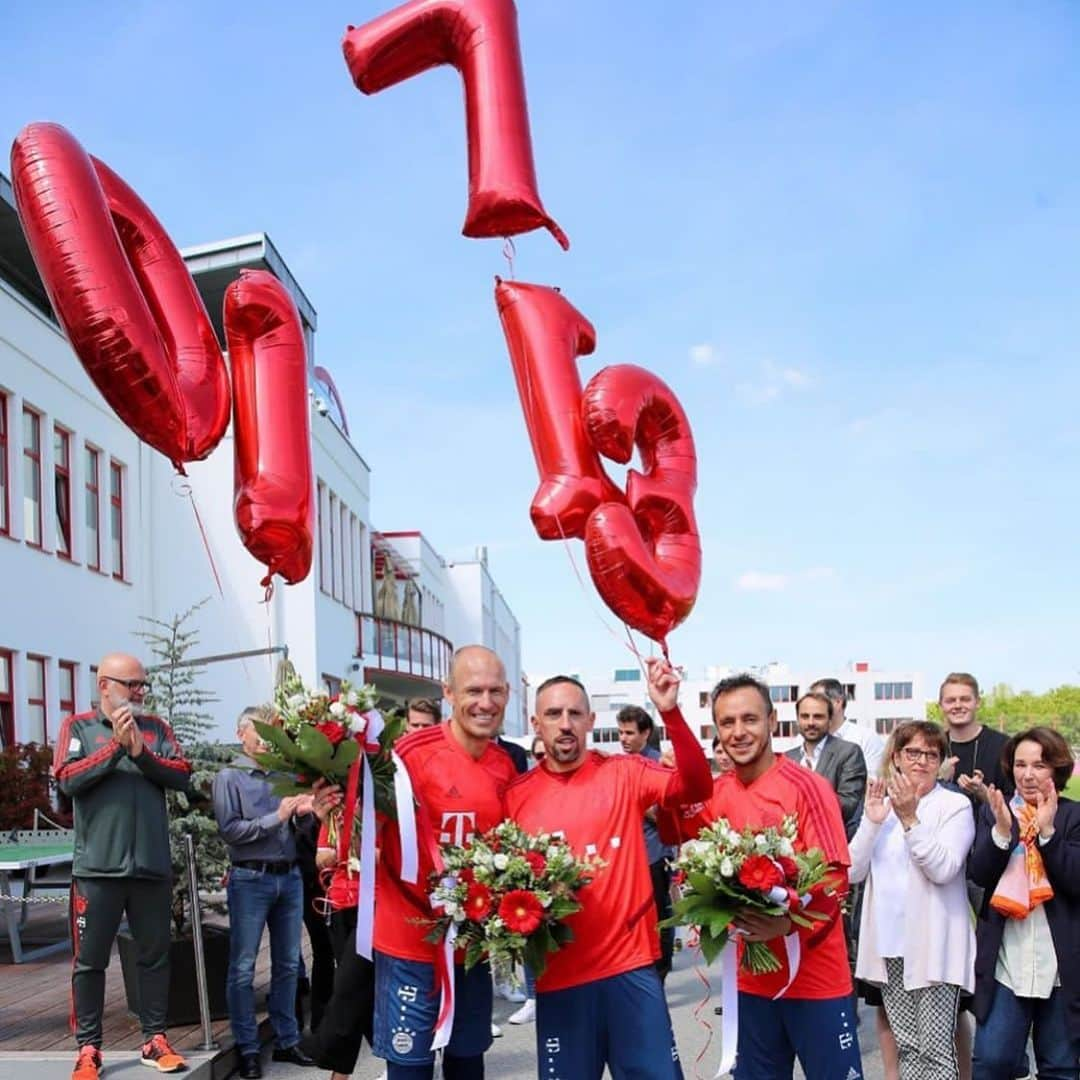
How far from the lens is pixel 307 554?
6438mm

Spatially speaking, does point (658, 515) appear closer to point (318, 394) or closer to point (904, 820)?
point (904, 820)

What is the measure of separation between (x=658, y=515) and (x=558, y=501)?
1.97 feet

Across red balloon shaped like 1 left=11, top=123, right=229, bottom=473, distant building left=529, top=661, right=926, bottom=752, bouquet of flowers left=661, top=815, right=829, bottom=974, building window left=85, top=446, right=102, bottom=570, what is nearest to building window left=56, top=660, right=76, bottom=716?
building window left=85, top=446, right=102, bottom=570

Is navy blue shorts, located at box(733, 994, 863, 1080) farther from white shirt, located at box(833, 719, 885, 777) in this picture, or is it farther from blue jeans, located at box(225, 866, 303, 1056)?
white shirt, located at box(833, 719, 885, 777)

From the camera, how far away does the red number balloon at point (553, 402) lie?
6.50 meters

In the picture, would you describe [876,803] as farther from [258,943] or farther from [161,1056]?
[161,1056]

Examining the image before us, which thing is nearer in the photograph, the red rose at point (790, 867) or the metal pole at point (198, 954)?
the red rose at point (790, 867)

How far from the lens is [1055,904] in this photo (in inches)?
216

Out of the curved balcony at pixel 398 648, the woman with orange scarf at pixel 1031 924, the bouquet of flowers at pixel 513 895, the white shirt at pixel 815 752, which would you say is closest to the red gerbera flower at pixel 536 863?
the bouquet of flowers at pixel 513 895

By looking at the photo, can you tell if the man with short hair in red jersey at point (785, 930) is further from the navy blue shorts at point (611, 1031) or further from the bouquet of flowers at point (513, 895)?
the bouquet of flowers at point (513, 895)

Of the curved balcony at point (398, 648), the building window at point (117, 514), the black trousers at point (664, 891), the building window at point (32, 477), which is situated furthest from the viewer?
the curved balcony at point (398, 648)

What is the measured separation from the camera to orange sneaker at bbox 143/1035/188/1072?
6.79 meters

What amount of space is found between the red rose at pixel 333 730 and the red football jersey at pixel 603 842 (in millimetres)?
703

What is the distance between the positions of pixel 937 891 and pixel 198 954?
4.26m
